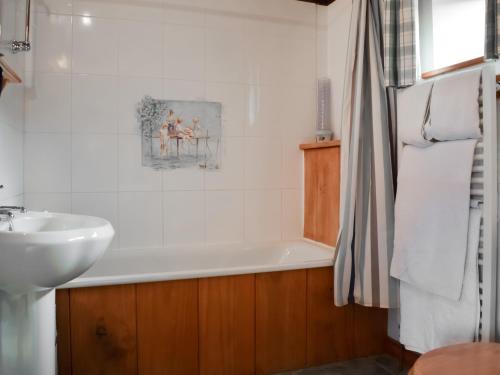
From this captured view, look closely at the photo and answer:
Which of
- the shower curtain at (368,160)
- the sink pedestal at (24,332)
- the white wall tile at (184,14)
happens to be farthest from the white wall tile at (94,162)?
the shower curtain at (368,160)

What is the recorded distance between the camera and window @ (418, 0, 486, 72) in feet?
5.95

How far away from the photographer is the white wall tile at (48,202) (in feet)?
7.45

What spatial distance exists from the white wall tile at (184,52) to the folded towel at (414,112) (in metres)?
1.30

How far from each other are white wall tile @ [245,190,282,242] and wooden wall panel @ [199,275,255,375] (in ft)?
2.57

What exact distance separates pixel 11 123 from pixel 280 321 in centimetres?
170

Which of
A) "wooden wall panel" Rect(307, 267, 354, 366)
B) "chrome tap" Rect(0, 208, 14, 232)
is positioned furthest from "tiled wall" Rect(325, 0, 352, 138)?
"chrome tap" Rect(0, 208, 14, 232)

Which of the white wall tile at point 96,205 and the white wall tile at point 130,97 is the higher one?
the white wall tile at point 130,97

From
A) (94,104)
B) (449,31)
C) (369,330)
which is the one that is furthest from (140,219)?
(449,31)

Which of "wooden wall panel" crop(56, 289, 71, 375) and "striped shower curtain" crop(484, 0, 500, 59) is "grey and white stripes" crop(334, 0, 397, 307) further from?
"wooden wall panel" crop(56, 289, 71, 375)

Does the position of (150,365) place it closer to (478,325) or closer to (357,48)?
(478,325)

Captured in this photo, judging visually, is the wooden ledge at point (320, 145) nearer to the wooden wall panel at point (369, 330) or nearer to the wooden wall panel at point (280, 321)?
the wooden wall panel at point (280, 321)

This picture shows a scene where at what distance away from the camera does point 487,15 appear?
4.89 feet

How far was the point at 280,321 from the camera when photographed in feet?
6.61

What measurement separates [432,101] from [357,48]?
547 mm
